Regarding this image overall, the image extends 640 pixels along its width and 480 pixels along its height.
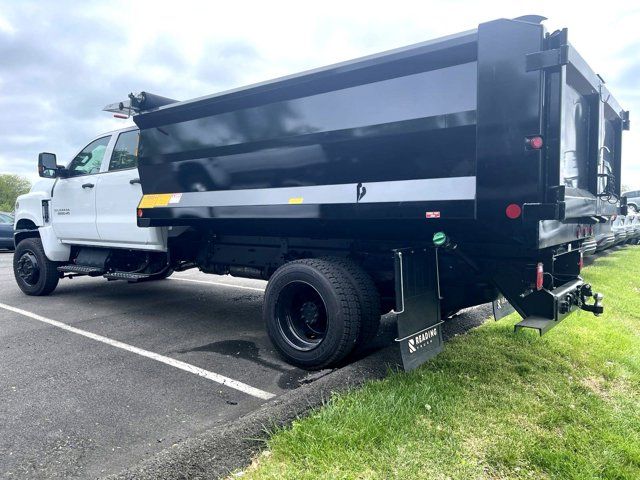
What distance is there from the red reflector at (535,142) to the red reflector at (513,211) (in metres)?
0.37

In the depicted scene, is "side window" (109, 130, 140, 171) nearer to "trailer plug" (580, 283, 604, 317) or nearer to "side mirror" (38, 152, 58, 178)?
"side mirror" (38, 152, 58, 178)

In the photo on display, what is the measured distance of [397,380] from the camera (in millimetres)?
3449

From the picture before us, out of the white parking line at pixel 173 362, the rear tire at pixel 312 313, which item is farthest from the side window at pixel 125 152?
the rear tire at pixel 312 313

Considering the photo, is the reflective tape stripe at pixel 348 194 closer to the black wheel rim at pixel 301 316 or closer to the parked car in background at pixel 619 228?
the black wheel rim at pixel 301 316

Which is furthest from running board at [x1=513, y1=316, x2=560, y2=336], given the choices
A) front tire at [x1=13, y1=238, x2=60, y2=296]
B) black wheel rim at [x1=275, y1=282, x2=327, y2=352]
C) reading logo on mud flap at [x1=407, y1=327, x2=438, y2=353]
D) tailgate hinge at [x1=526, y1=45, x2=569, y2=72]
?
front tire at [x1=13, y1=238, x2=60, y2=296]

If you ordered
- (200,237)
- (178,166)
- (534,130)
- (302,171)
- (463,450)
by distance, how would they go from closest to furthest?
(463,450)
(534,130)
(302,171)
(178,166)
(200,237)

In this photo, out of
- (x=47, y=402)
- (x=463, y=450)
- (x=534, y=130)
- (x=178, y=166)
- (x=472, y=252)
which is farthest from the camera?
(x=178, y=166)

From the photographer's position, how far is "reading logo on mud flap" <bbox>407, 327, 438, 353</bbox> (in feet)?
11.5

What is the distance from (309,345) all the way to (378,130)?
1853mm

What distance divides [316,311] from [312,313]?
0.04 m

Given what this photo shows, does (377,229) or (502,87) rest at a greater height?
(502,87)

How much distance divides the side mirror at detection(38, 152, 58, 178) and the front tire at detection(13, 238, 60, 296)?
3.72ft

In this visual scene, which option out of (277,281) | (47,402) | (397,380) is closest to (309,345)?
(277,281)

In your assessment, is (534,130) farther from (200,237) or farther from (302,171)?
(200,237)
